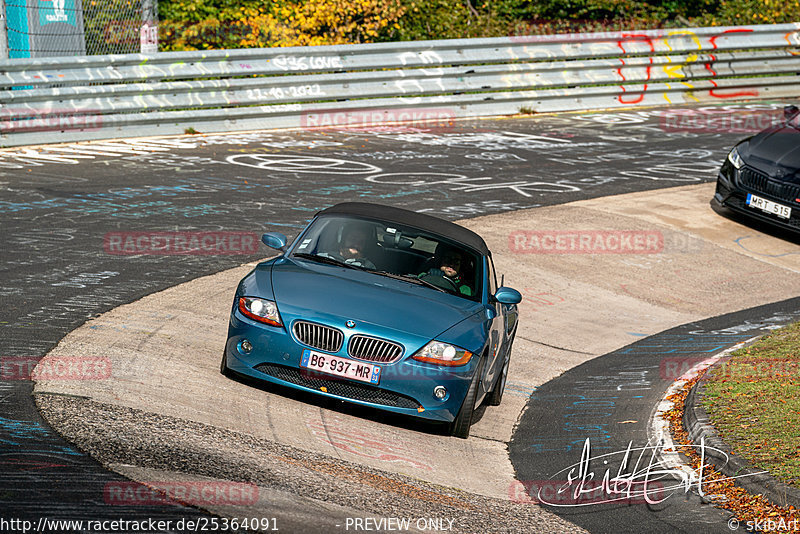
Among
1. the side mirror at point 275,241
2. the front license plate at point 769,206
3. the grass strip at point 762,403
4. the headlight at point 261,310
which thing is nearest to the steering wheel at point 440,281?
the side mirror at point 275,241

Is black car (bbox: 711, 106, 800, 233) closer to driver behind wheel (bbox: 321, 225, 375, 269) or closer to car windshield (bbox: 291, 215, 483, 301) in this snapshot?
car windshield (bbox: 291, 215, 483, 301)

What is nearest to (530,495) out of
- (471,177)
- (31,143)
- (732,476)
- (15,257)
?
(732,476)

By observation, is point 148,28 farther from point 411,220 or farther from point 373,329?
point 373,329

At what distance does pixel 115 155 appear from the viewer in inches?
599

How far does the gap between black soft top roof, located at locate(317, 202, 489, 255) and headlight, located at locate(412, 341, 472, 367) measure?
58.2 inches

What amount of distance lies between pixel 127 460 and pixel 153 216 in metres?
7.14

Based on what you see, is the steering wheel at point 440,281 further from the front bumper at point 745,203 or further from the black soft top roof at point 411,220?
the front bumper at point 745,203

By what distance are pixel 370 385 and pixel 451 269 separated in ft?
5.15

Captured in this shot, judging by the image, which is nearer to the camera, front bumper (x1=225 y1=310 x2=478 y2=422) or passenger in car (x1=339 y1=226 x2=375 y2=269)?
front bumper (x1=225 y1=310 x2=478 y2=422)

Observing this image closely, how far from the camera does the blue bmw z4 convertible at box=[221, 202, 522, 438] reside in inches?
265

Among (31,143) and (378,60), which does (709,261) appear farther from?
(31,143)

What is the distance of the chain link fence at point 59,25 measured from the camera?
16.0 meters

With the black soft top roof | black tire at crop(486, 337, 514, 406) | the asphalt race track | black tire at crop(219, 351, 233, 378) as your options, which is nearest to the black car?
the asphalt race track

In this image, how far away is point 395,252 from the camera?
796 centimetres
